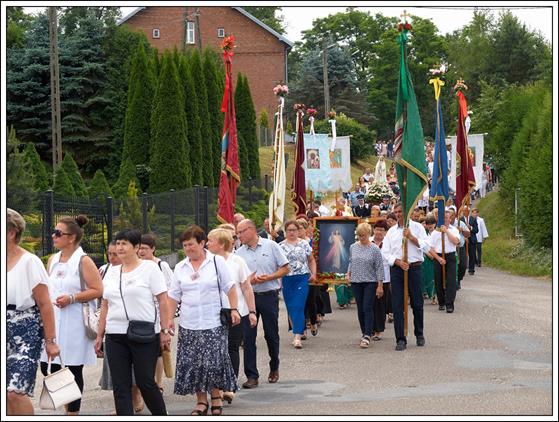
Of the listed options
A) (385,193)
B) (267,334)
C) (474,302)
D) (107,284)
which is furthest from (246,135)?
(107,284)

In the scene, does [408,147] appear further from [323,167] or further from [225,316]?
[323,167]

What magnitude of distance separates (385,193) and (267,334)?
19050 millimetres

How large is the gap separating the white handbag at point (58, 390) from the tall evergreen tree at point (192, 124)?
95.3 ft

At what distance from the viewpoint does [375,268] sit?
15938 mm

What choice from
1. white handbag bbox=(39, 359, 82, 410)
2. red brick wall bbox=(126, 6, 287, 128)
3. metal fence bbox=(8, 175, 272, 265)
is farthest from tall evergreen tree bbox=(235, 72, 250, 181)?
white handbag bbox=(39, 359, 82, 410)

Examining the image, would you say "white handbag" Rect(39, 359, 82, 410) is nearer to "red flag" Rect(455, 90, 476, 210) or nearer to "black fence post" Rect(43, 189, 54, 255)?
"black fence post" Rect(43, 189, 54, 255)

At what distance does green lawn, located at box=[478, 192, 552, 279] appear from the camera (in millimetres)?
31922

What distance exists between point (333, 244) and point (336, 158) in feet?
37.7

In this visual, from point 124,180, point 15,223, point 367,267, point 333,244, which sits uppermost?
point 124,180

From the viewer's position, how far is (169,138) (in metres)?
37.2

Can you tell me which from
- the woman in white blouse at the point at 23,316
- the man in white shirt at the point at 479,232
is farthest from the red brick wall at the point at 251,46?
the woman in white blouse at the point at 23,316

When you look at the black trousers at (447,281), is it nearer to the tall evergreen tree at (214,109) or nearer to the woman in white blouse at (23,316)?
the woman in white blouse at (23,316)

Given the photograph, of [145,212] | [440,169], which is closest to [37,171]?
[145,212]

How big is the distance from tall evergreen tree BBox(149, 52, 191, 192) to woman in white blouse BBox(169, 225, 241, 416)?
86.0 ft
